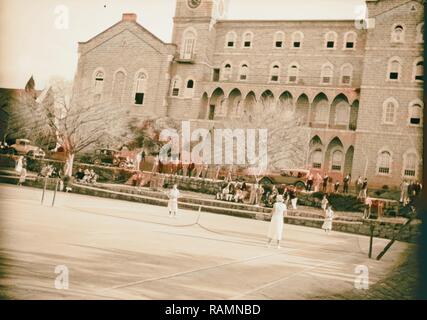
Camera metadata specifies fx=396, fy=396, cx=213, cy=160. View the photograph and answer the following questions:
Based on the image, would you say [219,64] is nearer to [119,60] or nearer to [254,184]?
[119,60]

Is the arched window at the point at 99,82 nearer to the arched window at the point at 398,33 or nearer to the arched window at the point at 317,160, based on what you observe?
the arched window at the point at 317,160

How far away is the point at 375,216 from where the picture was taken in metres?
5.88

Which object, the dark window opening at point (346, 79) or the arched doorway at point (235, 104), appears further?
the arched doorway at point (235, 104)

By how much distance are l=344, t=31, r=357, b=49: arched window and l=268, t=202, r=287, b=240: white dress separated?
265 cm

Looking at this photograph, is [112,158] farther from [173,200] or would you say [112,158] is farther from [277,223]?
[277,223]

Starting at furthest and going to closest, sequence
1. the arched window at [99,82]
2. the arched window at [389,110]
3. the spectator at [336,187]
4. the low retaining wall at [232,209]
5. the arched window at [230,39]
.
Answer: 1. the arched window at [230,39]
2. the arched window at [99,82]
3. the spectator at [336,187]
4. the low retaining wall at [232,209]
5. the arched window at [389,110]

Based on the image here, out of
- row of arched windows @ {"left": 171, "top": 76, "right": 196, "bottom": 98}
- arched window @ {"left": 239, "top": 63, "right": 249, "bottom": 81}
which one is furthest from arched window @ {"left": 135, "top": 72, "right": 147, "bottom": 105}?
arched window @ {"left": 239, "top": 63, "right": 249, "bottom": 81}

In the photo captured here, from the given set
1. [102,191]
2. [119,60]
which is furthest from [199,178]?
[119,60]

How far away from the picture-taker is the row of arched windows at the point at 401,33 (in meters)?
5.17

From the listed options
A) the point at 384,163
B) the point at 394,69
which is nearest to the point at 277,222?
the point at 384,163

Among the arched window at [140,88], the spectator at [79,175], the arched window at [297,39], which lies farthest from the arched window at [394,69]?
the spectator at [79,175]

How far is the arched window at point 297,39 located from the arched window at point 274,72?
0.45 meters

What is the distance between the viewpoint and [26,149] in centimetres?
636

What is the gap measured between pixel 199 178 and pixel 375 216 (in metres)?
2.73
